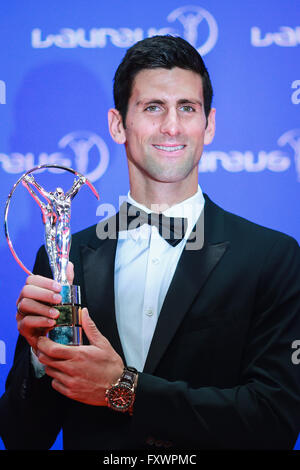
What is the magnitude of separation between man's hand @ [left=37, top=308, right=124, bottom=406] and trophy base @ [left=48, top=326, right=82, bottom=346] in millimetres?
18

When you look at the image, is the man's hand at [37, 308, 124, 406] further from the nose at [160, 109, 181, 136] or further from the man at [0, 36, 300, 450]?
the nose at [160, 109, 181, 136]

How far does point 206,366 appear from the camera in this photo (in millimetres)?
2182

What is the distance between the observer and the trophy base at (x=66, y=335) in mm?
1833

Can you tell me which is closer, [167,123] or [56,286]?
[56,286]

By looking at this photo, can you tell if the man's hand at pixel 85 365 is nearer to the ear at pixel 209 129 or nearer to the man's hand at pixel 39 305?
the man's hand at pixel 39 305

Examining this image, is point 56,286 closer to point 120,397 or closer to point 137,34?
A: point 120,397

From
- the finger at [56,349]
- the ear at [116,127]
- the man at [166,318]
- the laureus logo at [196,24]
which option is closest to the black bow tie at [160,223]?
the man at [166,318]

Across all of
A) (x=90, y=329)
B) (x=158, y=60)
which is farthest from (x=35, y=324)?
(x=158, y=60)

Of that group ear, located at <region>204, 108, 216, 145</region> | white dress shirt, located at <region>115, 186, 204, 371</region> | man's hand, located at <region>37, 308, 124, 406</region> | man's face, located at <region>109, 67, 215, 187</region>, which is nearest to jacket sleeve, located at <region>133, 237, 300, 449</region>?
man's hand, located at <region>37, 308, 124, 406</region>

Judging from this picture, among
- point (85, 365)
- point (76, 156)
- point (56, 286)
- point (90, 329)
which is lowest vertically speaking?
point (85, 365)

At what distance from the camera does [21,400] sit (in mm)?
2176

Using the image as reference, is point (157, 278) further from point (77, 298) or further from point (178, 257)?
point (77, 298)

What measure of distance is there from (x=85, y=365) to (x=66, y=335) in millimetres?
102

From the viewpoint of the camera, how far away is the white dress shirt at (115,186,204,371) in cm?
225
